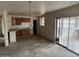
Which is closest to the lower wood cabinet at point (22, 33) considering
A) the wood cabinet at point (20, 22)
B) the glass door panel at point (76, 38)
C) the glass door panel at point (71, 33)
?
the wood cabinet at point (20, 22)

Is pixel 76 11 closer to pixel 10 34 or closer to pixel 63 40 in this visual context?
pixel 63 40

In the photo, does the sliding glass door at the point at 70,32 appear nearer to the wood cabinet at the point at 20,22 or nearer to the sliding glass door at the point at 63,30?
the sliding glass door at the point at 63,30

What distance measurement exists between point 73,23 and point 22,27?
23.4 feet

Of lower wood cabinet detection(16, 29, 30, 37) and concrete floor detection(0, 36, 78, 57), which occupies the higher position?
lower wood cabinet detection(16, 29, 30, 37)

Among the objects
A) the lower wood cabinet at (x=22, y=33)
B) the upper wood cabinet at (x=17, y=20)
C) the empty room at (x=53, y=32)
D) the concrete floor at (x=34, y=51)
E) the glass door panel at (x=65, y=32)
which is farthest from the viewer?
the lower wood cabinet at (x=22, y=33)

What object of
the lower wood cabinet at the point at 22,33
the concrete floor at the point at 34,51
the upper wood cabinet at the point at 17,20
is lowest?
the concrete floor at the point at 34,51

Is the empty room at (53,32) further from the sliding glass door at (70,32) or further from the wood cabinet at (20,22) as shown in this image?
the wood cabinet at (20,22)

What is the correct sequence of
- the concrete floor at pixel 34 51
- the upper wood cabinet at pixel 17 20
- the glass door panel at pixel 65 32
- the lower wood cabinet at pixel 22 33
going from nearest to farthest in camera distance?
the concrete floor at pixel 34 51
the glass door panel at pixel 65 32
the upper wood cabinet at pixel 17 20
the lower wood cabinet at pixel 22 33

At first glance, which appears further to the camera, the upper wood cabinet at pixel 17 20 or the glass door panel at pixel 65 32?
the upper wood cabinet at pixel 17 20

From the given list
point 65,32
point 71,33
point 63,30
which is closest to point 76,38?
point 71,33

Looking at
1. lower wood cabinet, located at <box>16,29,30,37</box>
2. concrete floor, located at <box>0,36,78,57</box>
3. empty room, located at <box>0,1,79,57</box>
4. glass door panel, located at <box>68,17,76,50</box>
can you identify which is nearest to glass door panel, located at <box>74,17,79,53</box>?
empty room, located at <box>0,1,79,57</box>

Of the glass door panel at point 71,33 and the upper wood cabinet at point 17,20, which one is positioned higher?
the upper wood cabinet at point 17,20

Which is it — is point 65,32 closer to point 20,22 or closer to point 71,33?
point 71,33

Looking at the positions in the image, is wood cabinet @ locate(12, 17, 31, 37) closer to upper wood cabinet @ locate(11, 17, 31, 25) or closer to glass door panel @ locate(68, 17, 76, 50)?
upper wood cabinet @ locate(11, 17, 31, 25)
